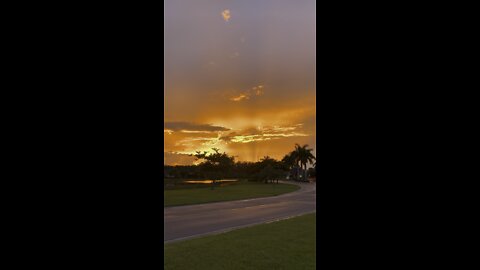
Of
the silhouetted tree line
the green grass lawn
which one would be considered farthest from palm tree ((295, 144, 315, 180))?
the green grass lawn

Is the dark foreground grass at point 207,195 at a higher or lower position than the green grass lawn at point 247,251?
lower

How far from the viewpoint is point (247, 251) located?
594 cm

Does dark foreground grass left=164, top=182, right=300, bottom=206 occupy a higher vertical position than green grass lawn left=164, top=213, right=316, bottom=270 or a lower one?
lower

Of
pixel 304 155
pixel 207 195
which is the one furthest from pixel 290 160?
pixel 207 195

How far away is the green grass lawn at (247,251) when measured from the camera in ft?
16.8

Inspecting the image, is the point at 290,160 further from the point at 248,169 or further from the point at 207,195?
the point at 207,195

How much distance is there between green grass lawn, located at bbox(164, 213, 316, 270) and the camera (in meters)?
5.12

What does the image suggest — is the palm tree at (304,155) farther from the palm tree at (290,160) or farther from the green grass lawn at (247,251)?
the green grass lawn at (247,251)

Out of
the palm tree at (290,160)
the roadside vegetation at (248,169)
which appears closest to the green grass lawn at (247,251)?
the roadside vegetation at (248,169)

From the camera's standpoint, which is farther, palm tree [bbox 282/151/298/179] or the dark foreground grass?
palm tree [bbox 282/151/298/179]

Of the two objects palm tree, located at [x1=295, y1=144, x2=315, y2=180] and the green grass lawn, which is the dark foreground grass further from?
palm tree, located at [x1=295, y1=144, x2=315, y2=180]

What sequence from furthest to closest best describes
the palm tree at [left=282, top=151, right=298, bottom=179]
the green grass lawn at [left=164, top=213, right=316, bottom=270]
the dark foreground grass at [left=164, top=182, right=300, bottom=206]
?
1. the palm tree at [left=282, top=151, right=298, bottom=179]
2. the dark foreground grass at [left=164, top=182, right=300, bottom=206]
3. the green grass lawn at [left=164, top=213, right=316, bottom=270]
